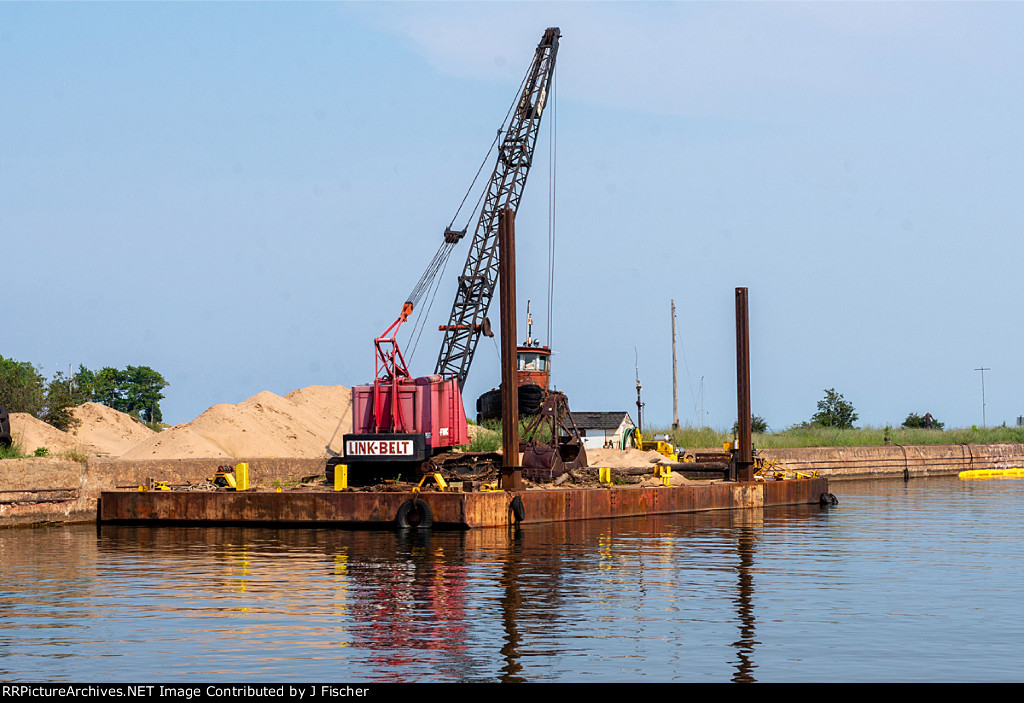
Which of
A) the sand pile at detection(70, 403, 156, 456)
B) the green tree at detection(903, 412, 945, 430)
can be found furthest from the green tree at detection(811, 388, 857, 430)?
the sand pile at detection(70, 403, 156, 456)

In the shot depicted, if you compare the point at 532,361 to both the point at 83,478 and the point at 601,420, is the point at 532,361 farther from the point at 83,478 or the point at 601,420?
the point at 83,478

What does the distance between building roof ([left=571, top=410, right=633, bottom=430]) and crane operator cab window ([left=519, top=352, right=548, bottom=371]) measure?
614 centimetres

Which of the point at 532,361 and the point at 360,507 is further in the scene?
the point at 532,361

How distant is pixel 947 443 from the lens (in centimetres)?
8056

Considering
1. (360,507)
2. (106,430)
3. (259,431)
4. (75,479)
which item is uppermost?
(106,430)

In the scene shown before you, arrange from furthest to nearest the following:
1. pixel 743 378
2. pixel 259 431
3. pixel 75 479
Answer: pixel 259 431 < pixel 743 378 < pixel 75 479

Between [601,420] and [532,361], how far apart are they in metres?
8.80

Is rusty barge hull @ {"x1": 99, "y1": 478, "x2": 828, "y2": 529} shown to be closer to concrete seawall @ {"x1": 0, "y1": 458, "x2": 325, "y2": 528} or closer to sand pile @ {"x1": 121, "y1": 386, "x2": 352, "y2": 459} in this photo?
concrete seawall @ {"x1": 0, "y1": 458, "x2": 325, "y2": 528}

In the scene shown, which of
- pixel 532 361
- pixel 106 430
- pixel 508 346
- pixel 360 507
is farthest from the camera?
pixel 532 361

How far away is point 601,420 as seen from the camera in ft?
249

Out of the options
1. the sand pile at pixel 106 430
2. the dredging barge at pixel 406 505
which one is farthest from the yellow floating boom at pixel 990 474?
the sand pile at pixel 106 430

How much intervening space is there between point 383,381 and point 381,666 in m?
24.4

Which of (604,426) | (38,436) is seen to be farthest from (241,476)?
(604,426)
